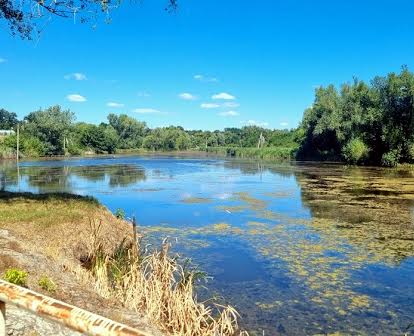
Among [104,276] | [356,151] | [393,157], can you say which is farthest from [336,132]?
[104,276]

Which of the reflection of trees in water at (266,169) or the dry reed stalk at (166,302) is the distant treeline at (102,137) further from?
the dry reed stalk at (166,302)

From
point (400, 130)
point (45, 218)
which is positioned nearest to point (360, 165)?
point (400, 130)

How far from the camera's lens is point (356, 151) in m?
57.7

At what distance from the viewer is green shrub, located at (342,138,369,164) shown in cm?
5747

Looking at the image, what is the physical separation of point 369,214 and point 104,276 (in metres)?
14.2

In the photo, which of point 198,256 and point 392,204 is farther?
point 392,204

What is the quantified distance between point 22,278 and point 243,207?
17033 mm

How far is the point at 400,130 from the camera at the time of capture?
2124 inches

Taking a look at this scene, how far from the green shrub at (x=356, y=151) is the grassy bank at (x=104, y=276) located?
4948 centimetres

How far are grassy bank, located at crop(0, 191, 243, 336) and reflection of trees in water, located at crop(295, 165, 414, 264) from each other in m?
7.03

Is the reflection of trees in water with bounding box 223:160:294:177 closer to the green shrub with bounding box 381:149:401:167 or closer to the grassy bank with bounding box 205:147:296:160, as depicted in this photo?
the green shrub with bounding box 381:149:401:167

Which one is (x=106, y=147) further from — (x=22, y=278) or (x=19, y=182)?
(x=22, y=278)

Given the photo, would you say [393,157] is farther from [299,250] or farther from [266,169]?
[299,250]

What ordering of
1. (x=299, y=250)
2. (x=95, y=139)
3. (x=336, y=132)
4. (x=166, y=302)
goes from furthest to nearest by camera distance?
(x=95, y=139) < (x=336, y=132) < (x=299, y=250) < (x=166, y=302)
